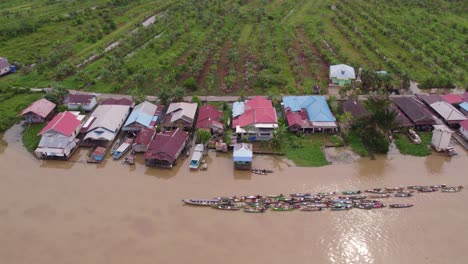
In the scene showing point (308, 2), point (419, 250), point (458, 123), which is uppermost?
point (308, 2)

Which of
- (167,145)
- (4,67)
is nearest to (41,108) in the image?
(167,145)

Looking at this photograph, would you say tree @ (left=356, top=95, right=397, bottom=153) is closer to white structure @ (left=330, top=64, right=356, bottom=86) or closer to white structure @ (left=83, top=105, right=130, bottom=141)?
white structure @ (left=330, top=64, right=356, bottom=86)

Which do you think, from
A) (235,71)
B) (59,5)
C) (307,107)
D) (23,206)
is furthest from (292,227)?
(59,5)

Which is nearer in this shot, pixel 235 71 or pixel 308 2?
pixel 235 71

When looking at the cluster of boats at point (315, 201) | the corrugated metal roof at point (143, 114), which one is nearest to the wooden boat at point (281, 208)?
the cluster of boats at point (315, 201)

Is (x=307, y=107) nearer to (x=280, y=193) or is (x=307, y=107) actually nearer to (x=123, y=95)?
(x=280, y=193)
